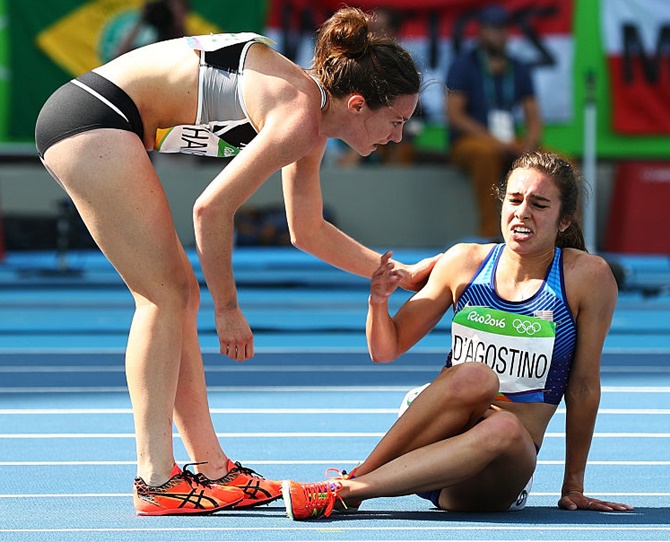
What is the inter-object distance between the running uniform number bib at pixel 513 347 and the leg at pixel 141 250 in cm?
88

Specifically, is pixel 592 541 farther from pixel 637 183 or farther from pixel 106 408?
pixel 637 183

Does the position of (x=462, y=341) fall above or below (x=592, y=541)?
above

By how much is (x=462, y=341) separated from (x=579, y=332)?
35 cm

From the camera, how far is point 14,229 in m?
12.8

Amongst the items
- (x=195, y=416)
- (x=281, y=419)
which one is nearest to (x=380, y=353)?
(x=195, y=416)

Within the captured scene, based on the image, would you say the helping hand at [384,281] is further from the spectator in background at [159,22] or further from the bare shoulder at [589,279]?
the spectator in background at [159,22]

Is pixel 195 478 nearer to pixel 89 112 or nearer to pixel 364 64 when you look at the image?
pixel 89 112

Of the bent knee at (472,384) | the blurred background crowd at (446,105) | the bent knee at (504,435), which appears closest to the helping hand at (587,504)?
the bent knee at (504,435)

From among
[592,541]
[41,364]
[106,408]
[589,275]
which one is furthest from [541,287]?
[41,364]

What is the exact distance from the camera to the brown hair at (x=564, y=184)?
159 inches

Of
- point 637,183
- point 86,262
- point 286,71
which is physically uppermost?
point 286,71

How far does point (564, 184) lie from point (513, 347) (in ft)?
1.65

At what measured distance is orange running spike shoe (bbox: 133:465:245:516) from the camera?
3855 mm

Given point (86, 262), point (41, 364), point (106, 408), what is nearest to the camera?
point (106, 408)
